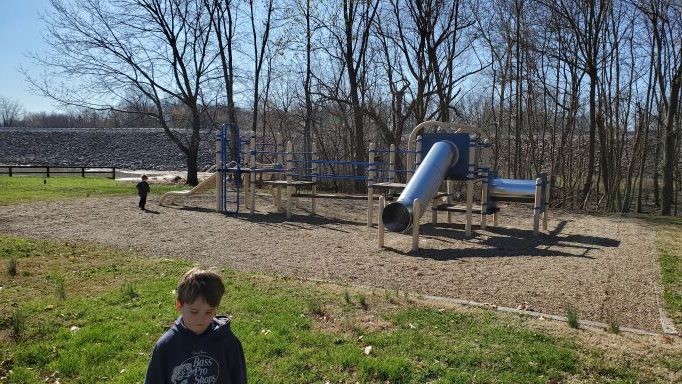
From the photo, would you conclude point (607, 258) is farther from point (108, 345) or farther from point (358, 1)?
point (358, 1)

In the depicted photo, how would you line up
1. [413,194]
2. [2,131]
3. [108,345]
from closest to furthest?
1. [108,345]
2. [413,194]
3. [2,131]

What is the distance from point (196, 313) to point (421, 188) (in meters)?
7.64

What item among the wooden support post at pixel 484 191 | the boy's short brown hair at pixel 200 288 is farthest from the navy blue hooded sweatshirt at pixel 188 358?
the wooden support post at pixel 484 191

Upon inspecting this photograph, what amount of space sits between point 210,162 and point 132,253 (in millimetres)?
46851

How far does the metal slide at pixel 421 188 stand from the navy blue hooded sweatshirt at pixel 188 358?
6.88 m

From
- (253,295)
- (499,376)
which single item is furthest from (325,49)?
(499,376)

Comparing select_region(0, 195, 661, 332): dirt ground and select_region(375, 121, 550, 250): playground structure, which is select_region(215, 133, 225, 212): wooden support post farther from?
select_region(375, 121, 550, 250): playground structure

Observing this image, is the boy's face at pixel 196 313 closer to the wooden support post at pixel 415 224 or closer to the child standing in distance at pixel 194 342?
the child standing in distance at pixel 194 342

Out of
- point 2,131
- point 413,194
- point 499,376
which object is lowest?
point 499,376

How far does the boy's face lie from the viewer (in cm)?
220

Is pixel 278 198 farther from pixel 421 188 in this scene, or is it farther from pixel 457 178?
pixel 421 188

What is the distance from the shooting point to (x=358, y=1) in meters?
23.1

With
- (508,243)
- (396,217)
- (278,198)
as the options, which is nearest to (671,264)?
(508,243)

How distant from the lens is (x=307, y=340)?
173 inches
